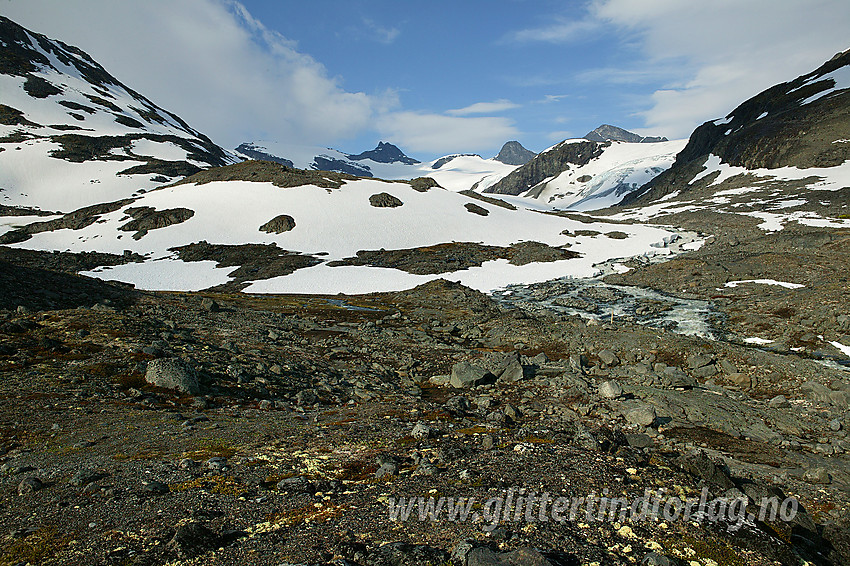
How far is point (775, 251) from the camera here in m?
49.4

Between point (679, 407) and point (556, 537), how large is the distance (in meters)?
11.2

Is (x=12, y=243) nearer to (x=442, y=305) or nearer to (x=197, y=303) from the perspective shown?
(x=197, y=303)

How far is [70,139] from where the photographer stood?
134 metres

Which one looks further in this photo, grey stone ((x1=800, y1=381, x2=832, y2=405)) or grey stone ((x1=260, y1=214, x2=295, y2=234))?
grey stone ((x1=260, y1=214, x2=295, y2=234))

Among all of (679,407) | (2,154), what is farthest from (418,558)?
(2,154)

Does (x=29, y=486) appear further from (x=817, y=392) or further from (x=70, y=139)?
(x=70, y=139)

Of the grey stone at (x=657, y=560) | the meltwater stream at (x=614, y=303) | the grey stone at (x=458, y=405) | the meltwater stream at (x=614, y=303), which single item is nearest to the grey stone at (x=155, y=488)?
the grey stone at (x=657, y=560)

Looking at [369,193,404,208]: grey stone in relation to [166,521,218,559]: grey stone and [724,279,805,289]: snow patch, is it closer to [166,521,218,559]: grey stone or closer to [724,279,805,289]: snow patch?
[724,279,805,289]: snow patch

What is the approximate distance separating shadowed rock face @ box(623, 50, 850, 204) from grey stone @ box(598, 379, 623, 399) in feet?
445

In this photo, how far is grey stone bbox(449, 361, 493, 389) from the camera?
19.9 m

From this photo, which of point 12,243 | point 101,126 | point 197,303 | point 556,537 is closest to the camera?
point 556,537

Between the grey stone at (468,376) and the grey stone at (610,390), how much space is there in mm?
5284

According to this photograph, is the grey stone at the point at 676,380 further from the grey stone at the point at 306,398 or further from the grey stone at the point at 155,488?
the grey stone at the point at 155,488

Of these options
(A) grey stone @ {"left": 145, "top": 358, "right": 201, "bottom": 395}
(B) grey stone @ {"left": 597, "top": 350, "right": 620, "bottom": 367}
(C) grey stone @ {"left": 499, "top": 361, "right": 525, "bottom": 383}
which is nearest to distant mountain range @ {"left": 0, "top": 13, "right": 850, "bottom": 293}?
(B) grey stone @ {"left": 597, "top": 350, "right": 620, "bottom": 367}
